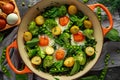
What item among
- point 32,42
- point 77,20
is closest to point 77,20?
point 77,20

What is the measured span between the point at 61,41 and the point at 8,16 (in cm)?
25

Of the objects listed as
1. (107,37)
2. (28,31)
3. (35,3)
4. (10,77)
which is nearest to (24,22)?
(28,31)

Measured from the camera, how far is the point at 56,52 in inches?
53.9

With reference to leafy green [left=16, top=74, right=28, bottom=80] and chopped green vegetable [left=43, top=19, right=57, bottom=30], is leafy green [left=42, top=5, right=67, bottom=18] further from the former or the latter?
leafy green [left=16, top=74, right=28, bottom=80]

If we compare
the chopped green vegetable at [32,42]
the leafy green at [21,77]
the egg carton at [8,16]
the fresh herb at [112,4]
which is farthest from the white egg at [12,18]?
the fresh herb at [112,4]

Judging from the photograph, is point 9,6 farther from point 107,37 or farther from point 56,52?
point 107,37

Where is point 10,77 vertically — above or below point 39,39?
below

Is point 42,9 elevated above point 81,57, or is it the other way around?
point 42,9

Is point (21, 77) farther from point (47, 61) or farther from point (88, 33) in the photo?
point (88, 33)

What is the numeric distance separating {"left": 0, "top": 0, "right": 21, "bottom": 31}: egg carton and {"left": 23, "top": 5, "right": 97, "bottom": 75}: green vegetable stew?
0.07 m

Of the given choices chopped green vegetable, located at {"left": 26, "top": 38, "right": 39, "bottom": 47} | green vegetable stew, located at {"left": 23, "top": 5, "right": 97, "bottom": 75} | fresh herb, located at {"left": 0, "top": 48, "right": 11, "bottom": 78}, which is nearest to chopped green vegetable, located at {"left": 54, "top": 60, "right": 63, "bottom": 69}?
green vegetable stew, located at {"left": 23, "top": 5, "right": 97, "bottom": 75}

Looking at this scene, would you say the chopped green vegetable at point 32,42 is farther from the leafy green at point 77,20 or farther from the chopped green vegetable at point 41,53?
the leafy green at point 77,20

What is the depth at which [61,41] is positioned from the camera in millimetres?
1371

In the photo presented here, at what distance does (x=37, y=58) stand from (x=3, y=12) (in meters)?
0.25
